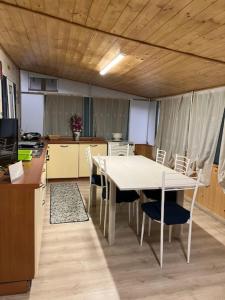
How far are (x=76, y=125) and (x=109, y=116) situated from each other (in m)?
0.84

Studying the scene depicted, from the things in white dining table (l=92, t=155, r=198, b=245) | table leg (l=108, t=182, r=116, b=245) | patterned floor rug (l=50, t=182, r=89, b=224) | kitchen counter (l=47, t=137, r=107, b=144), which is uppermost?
kitchen counter (l=47, t=137, r=107, b=144)

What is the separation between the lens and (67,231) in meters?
3.13

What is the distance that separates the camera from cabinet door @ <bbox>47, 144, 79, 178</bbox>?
5.24 m

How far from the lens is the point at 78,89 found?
5688 millimetres

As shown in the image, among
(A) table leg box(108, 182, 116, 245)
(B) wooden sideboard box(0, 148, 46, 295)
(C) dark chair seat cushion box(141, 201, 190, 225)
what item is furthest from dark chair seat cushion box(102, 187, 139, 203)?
(B) wooden sideboard box(0, 148, 46, 295)

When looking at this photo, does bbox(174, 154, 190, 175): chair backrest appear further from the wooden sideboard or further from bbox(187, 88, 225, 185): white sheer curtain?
the wooden sideboard

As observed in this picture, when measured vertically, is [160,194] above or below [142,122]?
below

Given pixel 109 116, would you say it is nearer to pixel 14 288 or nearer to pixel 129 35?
pixel 129 35

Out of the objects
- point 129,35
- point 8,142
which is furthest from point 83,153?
point 129,35

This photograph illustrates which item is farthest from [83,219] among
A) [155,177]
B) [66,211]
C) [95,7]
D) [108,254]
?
[95,7]

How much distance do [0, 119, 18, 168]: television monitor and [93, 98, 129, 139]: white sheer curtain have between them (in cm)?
358

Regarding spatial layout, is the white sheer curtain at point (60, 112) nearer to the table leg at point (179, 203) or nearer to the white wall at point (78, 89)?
the white wall at point (78, 89)

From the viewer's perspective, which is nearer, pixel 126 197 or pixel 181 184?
pixel 181 184

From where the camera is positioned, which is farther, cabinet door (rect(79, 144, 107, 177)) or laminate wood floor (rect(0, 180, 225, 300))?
cabinet door (rect(79, 144, 107, 177))
